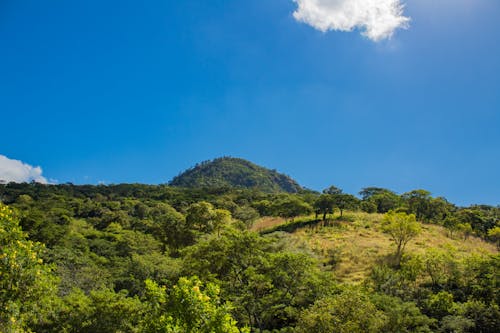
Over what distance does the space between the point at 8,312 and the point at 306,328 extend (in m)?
8.74

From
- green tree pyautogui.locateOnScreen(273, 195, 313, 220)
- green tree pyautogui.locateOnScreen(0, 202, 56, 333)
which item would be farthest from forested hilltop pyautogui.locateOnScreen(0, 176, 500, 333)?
green tree pyautogui.locateOnScreen(273, 195, 313, 220)

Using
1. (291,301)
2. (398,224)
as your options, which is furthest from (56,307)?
(398,224)

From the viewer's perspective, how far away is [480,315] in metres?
16.8

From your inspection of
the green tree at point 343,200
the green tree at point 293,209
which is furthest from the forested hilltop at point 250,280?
the green tree at point 293,209

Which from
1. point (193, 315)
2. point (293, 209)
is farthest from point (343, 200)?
point (193, 315)

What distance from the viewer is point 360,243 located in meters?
34.9

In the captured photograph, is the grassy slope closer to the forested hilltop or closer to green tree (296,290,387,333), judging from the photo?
the forested hilltop

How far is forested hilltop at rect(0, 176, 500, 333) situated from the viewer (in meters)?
8.11

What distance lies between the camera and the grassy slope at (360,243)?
28.7 m

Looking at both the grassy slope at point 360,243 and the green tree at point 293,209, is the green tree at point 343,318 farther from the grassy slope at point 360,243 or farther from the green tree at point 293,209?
the green tree at point 293,209

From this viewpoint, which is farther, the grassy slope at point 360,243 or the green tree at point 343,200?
the green tree at point 343,200

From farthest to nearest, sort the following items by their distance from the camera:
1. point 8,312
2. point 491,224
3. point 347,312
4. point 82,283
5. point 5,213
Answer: point 491,224 → point 82,283 → point 347,312 → point 5,213 → point 8,312

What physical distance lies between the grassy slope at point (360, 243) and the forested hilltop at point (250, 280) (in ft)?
0.59

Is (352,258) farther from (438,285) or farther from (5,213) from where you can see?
(5,213)
